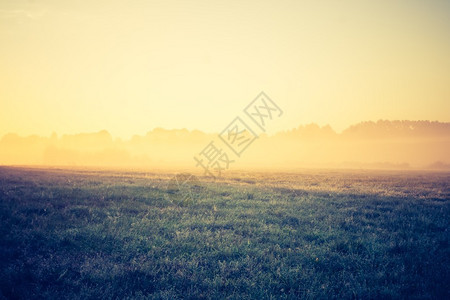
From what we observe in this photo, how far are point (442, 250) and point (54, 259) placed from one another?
35.5 ft

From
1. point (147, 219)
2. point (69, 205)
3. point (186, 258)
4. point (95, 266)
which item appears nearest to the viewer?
point (95, 266)

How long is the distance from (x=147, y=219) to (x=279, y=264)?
579 cm

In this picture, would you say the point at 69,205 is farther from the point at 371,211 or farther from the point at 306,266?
the point at 371,211

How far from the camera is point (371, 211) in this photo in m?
12.1

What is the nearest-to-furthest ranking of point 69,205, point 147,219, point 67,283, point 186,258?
1. point 67,283
2. point 186,258
3. point 147,219
4. point 69,205

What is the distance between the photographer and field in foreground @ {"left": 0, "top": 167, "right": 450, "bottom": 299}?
5.08 metres

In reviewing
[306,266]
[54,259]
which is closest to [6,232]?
[54,259]

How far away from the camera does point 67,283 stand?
516 cm

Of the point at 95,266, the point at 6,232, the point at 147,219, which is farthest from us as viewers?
the point at 147,219

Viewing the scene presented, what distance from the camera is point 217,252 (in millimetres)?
6723

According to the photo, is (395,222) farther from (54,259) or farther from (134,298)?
(54,259)

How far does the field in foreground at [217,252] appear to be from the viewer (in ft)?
16.7

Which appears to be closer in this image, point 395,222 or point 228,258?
point 228,258

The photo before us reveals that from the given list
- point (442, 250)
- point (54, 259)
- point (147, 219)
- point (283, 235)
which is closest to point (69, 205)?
point (147, 219)
